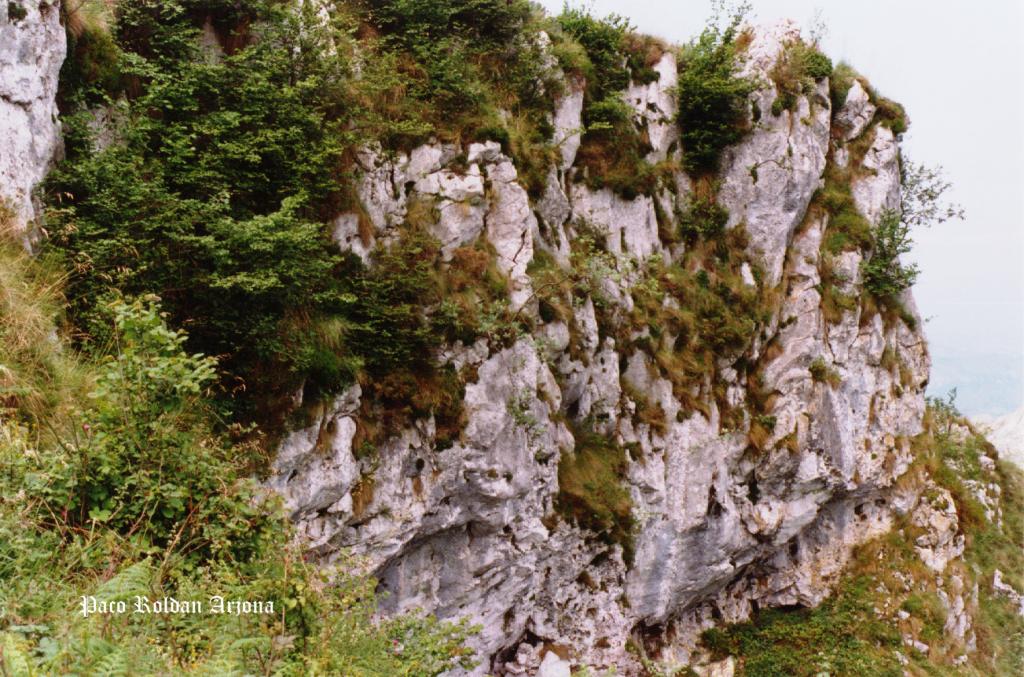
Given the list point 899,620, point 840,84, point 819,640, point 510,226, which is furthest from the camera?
point 840,84

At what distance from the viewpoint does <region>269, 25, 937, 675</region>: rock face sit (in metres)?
10.2

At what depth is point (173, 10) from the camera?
875cm

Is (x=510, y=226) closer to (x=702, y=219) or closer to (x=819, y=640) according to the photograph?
(x=702, y=219)

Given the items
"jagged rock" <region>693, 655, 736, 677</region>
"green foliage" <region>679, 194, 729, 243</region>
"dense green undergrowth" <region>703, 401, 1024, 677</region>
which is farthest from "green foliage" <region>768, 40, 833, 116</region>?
"jagged rock" <region>693, 655, 736, 677</region>

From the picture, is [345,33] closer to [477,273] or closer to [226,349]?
[477,273]

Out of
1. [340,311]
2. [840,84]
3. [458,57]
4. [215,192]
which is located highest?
[840,84]

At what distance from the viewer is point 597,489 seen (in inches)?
500

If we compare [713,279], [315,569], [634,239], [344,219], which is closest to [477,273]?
[344,219]

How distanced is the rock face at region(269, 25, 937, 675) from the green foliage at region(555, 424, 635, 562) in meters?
0.22

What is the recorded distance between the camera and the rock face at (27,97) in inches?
271

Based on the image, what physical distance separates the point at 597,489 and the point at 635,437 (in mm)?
1720

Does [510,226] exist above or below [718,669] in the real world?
above

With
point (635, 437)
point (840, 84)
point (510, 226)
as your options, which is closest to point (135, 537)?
point (510, 226)

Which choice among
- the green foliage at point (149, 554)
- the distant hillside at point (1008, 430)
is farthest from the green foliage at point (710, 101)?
the distant hillside at point (1008, 430)
